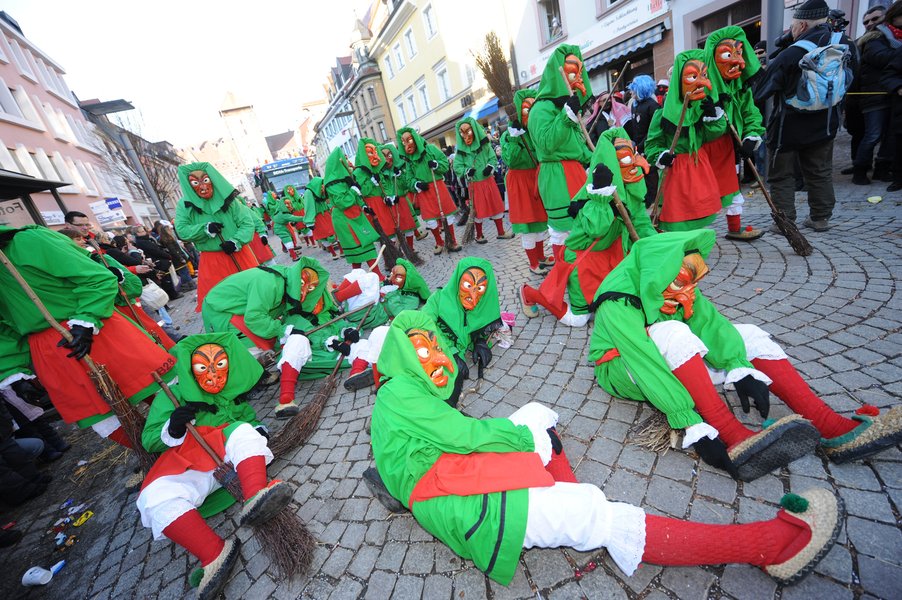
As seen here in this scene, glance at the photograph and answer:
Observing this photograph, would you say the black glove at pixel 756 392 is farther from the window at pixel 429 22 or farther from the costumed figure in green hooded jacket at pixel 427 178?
the window at pixel 429 22

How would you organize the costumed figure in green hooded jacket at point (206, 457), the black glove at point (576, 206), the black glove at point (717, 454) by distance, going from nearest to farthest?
the black glove at point (717, 454)
the costumed figure in green hooded jacket at point (206, 457)
the black glove at point (576, 206)

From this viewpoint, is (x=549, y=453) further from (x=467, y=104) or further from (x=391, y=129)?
(x=391, y=129)

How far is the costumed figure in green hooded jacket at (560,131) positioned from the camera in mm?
4188

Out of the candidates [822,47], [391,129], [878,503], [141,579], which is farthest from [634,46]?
[391,129]

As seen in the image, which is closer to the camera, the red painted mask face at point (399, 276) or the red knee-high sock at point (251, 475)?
the red knee-high sock at point (251, 475)

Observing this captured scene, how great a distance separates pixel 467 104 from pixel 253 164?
64.2 meters

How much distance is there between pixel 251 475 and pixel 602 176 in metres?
3.73

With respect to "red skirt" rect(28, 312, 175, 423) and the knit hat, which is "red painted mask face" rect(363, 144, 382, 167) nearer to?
"red skirt" rect(28, 312, 175, 423)

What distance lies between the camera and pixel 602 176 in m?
3.28

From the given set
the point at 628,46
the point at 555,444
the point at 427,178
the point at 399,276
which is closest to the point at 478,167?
the point at 427,178

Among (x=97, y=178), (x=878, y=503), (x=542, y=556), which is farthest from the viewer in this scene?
(x=97, y=178)

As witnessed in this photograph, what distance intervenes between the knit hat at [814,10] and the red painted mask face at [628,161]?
302cm

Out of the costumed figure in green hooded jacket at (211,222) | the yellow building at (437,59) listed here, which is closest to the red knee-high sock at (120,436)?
the costumed figure in green hooded jacket at (211,222)

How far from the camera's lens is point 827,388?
2.48 meters
